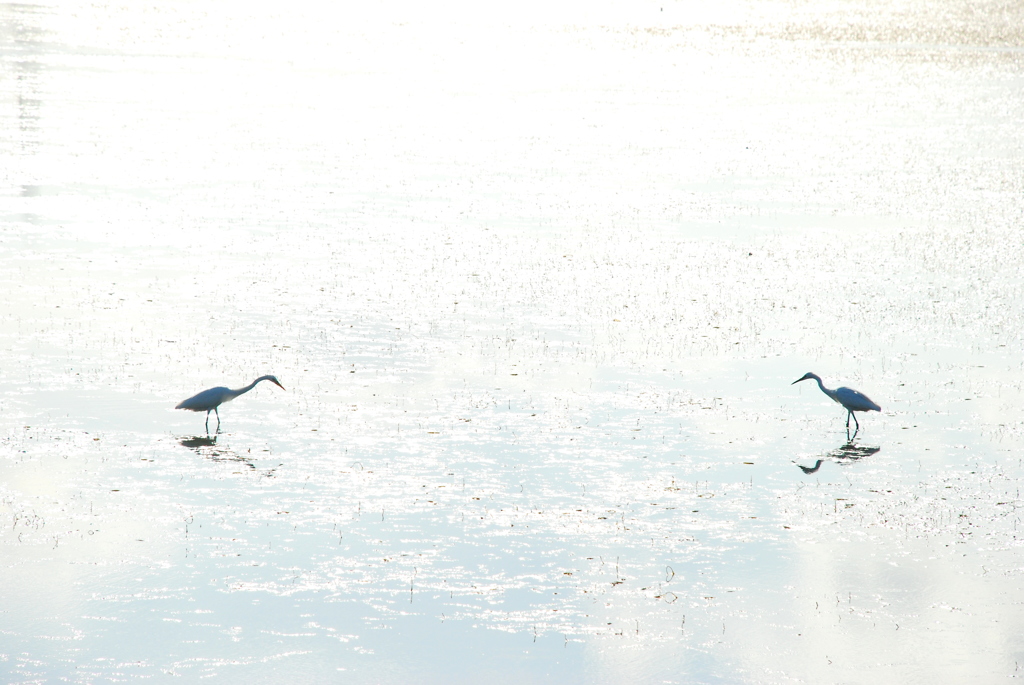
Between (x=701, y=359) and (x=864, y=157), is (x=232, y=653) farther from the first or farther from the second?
(x=864, y=157)

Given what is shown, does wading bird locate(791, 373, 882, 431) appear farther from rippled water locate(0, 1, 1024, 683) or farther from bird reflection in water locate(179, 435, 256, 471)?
bird reflection in water locate(179, 435, 256, 471)

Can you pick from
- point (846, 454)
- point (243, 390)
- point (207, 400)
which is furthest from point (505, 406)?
point (846, 454)

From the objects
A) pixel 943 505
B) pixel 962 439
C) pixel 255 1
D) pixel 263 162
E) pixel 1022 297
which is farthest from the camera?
pixel 255 1

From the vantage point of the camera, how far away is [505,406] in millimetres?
19219

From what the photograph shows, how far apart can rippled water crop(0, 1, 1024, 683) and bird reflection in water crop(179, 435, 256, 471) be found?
0.06 m

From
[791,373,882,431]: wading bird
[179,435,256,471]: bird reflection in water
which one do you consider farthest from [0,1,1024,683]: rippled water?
[791,373,882,431]: wading bird

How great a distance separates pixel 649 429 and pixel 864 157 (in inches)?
1069

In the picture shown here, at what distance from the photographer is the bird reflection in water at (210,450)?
16.8 meters

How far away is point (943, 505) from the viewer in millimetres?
16016

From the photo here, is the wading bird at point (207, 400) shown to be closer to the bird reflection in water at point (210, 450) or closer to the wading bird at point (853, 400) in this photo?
the bird reflection in water at point (210, 450)

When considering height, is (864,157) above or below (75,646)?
above

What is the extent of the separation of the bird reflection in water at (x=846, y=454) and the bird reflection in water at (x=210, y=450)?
7.67m

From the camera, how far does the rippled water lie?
1290cm

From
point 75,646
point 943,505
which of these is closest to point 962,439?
point 943,505
